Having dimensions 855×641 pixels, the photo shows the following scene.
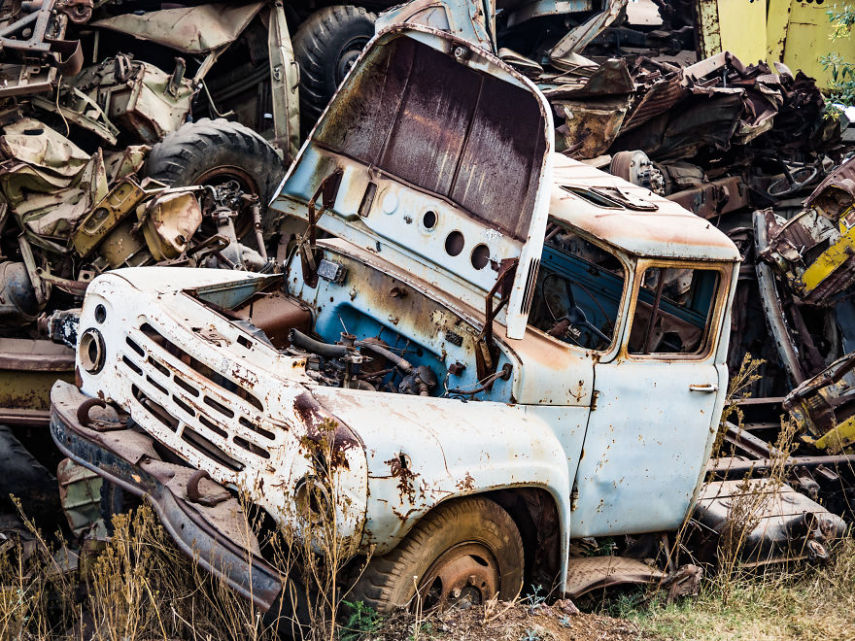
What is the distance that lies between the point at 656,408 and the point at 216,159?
15.5 feet

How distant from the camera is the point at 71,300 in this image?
654 centimetres

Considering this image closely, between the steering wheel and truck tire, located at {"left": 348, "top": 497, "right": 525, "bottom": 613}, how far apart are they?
96 cm

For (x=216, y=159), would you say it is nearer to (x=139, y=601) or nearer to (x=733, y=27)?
(x=139, y=601)

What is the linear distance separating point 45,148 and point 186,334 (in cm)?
352

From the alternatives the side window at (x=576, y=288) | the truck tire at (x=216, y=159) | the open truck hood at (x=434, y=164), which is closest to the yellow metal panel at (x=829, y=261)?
the side window at (x=576, y=288)

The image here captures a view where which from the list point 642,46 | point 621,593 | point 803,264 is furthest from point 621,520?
point 642,46

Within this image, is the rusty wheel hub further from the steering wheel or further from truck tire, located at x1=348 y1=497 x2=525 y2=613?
the steering wheel

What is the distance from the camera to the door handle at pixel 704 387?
14.5ft

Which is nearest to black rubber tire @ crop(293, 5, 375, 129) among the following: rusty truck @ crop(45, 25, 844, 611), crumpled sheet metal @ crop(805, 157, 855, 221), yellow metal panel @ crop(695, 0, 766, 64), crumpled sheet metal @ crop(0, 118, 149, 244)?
crumpled sheet metal @ crop(0, 118, 149, 244)

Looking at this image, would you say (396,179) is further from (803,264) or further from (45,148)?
(803,264)

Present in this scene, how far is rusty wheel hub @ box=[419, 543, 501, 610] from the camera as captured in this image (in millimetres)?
3512

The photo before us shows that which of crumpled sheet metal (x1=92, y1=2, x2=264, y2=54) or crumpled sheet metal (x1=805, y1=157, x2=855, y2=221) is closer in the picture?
crumpled sheet metal (x1=805, y1=157, x2=855, y2=221)

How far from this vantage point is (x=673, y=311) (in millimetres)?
4730

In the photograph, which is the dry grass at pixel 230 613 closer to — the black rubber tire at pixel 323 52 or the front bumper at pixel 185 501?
the front bumper at pixel 185 501
